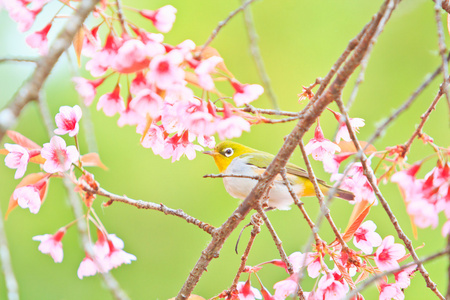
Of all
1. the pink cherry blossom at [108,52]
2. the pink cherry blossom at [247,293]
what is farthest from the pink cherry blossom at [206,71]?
the pink cherry blossom at [247,293]

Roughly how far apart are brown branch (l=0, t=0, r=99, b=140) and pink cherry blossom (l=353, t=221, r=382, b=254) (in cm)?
80

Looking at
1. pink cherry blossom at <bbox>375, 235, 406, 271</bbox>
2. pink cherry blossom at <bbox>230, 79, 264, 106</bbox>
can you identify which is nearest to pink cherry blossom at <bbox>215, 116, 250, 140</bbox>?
pink cherry blossom at <bbox>230, 79, 264, 106</bbox>

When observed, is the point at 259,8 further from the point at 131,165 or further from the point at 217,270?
the point at 217,270

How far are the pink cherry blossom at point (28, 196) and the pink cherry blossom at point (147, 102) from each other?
1.32 feet

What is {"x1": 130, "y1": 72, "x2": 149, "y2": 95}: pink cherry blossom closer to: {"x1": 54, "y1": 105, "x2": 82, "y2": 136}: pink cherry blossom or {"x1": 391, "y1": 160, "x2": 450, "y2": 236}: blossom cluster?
{"x1": 54, "y1": 105, "x2": 82, "y2": 136}: pink cherry blossom

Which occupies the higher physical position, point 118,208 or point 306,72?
point 306,72

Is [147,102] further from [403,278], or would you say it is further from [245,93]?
[403,278]

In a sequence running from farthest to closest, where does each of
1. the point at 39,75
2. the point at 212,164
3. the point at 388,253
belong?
the point at 212,164, the point at 388,253, the point at 39,75

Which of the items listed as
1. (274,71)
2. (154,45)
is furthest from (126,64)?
(274,71)

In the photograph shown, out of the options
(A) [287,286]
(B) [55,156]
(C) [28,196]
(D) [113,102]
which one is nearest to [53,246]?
(C) [28,196]

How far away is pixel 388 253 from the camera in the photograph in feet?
3.45

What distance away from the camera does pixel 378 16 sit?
773mm

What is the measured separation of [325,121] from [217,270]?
3.88ft

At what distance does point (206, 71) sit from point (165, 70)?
0.06m
